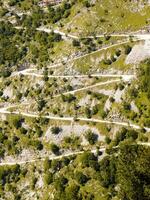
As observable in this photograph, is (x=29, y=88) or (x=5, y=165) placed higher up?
(x=29, y=88)

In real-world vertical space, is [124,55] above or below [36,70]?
above

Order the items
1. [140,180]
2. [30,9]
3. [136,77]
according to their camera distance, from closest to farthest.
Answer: [140,180], [136,77], [30,9]

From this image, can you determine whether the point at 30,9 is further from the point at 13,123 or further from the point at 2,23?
the point at 13,123

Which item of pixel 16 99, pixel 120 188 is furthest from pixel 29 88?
pixel 120 188

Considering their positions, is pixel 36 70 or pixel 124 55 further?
pixel 36 70

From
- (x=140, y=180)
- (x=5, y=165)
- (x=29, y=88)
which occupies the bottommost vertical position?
(x=5, y=165)

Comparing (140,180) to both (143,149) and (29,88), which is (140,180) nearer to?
(143,149)

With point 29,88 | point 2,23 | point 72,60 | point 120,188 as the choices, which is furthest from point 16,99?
point 120,188

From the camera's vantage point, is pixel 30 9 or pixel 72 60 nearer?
pixel 72 60

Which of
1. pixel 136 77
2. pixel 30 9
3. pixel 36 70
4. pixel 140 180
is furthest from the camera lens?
pixel 30 9
